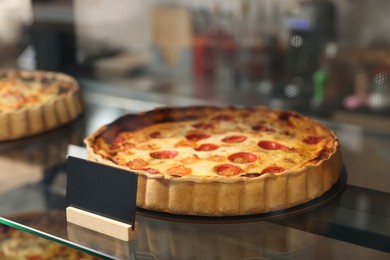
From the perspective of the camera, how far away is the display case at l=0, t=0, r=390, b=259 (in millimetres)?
945

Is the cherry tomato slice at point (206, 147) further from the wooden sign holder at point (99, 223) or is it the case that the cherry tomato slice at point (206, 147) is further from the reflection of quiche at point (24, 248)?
the reflection of quiche at point (24, 248)

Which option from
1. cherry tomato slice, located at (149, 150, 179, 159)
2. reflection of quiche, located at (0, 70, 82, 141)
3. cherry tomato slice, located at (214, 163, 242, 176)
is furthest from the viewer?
reflection of quiche, located at (0, 70, 82, 141)

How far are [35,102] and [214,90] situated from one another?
1.52 ft

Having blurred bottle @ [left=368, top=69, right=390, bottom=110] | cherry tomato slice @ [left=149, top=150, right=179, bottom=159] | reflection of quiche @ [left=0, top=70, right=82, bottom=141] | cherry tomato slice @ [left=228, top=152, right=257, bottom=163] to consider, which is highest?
blurred bottle @ [left=368, top=69, right=390, bottom=110]

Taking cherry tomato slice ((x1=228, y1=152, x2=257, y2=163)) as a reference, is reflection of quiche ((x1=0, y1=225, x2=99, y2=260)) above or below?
below

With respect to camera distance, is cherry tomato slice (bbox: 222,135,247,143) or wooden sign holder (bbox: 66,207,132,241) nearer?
wooden sign holder (bbox: 66,207,132,241)

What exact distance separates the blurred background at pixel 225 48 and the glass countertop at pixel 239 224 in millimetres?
286

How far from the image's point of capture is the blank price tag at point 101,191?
0.93 meters

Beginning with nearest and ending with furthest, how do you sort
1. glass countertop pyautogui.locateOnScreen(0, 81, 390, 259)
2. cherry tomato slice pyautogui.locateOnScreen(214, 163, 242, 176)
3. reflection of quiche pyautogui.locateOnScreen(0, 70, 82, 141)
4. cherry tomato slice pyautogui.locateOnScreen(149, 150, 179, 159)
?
glass countertop pyautogui.locateOnScreen(0, 81, 390, 259)
cherry tomato slice pyautogui.locateOnScreen(214, 163, 242, 176)
cherry tomato slice pyautogui.locateOnScreen(149, 150, 179, 159)
reflection of quiche pyautogui.locateOnScreen(0, 70, 82, 141)

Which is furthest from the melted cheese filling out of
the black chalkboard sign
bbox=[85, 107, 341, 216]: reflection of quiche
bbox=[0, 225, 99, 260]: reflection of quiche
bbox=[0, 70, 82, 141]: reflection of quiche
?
bbox=[0, 225, 99, 260]: reflection of quiche

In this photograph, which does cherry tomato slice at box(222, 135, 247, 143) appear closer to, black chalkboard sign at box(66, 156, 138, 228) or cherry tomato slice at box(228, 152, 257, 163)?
cherry tomato slice at box(228, 152, 257, 163)

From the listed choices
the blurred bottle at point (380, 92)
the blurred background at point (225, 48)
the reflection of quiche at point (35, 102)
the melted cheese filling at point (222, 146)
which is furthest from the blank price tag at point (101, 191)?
the blurred bottle at point (380, 92)

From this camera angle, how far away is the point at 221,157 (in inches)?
45.3

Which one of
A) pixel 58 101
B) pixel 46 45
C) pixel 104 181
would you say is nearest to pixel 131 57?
pixel 46 45
